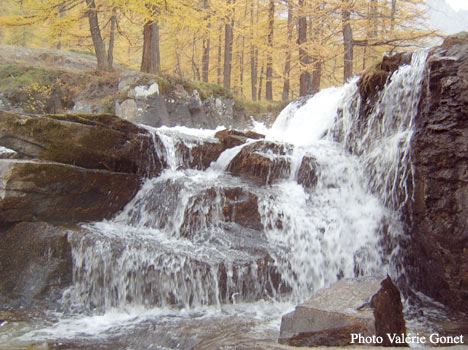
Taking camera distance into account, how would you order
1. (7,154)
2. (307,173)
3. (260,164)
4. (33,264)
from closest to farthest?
(33,264), (7,154), (307,173), (260,164)

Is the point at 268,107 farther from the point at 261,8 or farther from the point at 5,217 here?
the point at 5,217

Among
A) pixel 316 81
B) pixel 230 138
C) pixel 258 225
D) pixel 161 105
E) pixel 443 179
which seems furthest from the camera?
pixel 316 81

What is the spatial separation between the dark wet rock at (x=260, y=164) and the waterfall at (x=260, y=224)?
0.09 ft

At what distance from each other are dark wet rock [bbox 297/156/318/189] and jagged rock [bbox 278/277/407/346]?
3209 mm

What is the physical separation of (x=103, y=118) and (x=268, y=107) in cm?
965

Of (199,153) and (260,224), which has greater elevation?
(199,153)

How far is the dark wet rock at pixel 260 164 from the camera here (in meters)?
6.94

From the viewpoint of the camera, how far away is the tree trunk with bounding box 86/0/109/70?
12679 millimetres

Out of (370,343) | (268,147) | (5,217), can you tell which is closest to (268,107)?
(268,147)

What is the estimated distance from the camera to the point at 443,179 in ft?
15.2

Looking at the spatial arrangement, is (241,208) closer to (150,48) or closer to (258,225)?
(258,225)

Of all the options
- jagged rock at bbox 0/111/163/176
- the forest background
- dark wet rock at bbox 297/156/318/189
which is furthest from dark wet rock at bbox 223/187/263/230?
the forest background

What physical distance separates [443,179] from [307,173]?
2597 mm

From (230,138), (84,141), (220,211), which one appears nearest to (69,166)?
(84,141)
